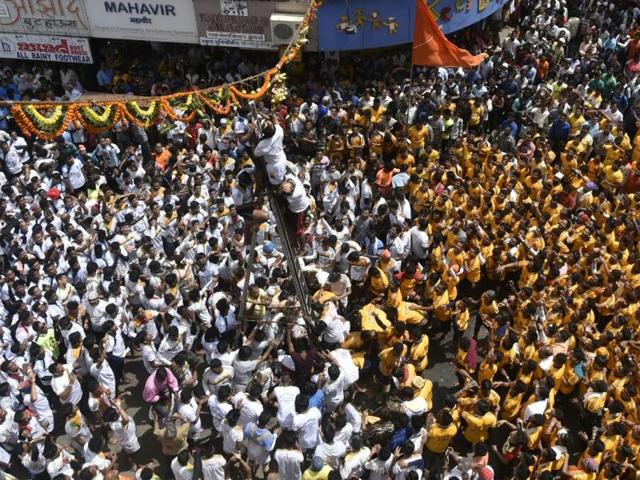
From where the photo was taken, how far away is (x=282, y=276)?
8.55 meters

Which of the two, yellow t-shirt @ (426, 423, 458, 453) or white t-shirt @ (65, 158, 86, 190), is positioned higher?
white t-shirt @ (65, 158, 86, 190)

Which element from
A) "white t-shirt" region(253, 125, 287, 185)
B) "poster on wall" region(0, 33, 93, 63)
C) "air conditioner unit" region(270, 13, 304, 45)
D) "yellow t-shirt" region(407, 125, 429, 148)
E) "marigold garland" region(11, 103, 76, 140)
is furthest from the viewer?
"poster on wall" region(0, 33, 93, 63)

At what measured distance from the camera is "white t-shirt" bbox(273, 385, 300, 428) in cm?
661

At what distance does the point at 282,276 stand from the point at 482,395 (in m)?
3.01

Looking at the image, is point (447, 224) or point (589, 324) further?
point (447, 224)

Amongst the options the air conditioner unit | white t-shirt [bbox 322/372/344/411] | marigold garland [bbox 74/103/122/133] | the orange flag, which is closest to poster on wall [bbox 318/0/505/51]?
the air conditioner unit

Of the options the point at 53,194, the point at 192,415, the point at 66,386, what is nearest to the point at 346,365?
the point at 192,415

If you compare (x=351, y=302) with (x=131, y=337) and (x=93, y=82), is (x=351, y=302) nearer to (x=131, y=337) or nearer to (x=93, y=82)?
(x=131, y=337)

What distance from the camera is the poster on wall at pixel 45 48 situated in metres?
15.1

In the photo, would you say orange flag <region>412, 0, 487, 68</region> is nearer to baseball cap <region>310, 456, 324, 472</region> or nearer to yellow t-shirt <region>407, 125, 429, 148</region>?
yellow t-shirt <region>407, 125, 429, 148</region>

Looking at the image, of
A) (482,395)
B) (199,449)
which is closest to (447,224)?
(482,395)

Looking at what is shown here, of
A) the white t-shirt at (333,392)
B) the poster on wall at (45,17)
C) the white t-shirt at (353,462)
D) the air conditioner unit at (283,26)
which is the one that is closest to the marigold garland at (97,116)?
the white t-shirt at (333,392)

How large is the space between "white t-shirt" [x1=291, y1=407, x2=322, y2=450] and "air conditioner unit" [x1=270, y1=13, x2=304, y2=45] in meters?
9.61

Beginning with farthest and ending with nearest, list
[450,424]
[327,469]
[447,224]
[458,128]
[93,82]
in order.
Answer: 1. [93,82]
2. [458,128]
3. [447,224]
4. [450,424]
5. [327,469]
